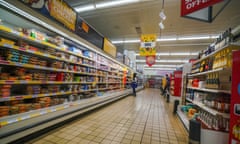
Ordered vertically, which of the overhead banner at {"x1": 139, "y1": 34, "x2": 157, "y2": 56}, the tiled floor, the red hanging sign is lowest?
the tiled floor

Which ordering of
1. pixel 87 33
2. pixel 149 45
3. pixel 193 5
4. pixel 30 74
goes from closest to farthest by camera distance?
1. pixel 193 5
2. pixel 30 74
3. pixel 87 33
4. pixel 149 45

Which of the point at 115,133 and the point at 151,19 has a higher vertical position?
the point at 151,19

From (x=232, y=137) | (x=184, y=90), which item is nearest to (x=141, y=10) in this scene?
(x=184, y=90)

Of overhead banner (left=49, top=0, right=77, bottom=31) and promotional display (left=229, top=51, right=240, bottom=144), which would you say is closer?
promotional display (left=229, top=51, right=240, bottom=144)

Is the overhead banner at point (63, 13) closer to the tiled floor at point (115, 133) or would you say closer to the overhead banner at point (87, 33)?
the overhead banner at point (87, 33)

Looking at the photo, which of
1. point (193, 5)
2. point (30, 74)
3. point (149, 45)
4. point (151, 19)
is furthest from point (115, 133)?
point (151, 19)

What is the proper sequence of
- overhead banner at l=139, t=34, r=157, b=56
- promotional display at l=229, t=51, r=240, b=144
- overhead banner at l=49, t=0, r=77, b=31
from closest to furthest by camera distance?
promotional display at l=229, t=51, r=240, b=144 → overhead banner at l=49, t=0, r=77, b=31 → overhead banner at l=139, t=34, r=157, b=56

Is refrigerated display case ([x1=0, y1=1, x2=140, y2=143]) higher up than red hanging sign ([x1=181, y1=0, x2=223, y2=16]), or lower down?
lower down

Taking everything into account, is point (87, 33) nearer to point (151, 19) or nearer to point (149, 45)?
point (149, 45)

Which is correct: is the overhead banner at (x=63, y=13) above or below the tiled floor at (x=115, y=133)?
above

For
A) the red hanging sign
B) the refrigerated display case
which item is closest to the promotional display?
the red hanging sign

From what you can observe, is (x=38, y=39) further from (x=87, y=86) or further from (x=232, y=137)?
(x=232, y=137)

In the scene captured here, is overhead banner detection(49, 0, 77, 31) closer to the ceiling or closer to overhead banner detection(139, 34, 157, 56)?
the ceiling

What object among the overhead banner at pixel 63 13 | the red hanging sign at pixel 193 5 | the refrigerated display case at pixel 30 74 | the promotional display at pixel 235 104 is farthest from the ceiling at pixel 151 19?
the promotional display at pixel 235 104
